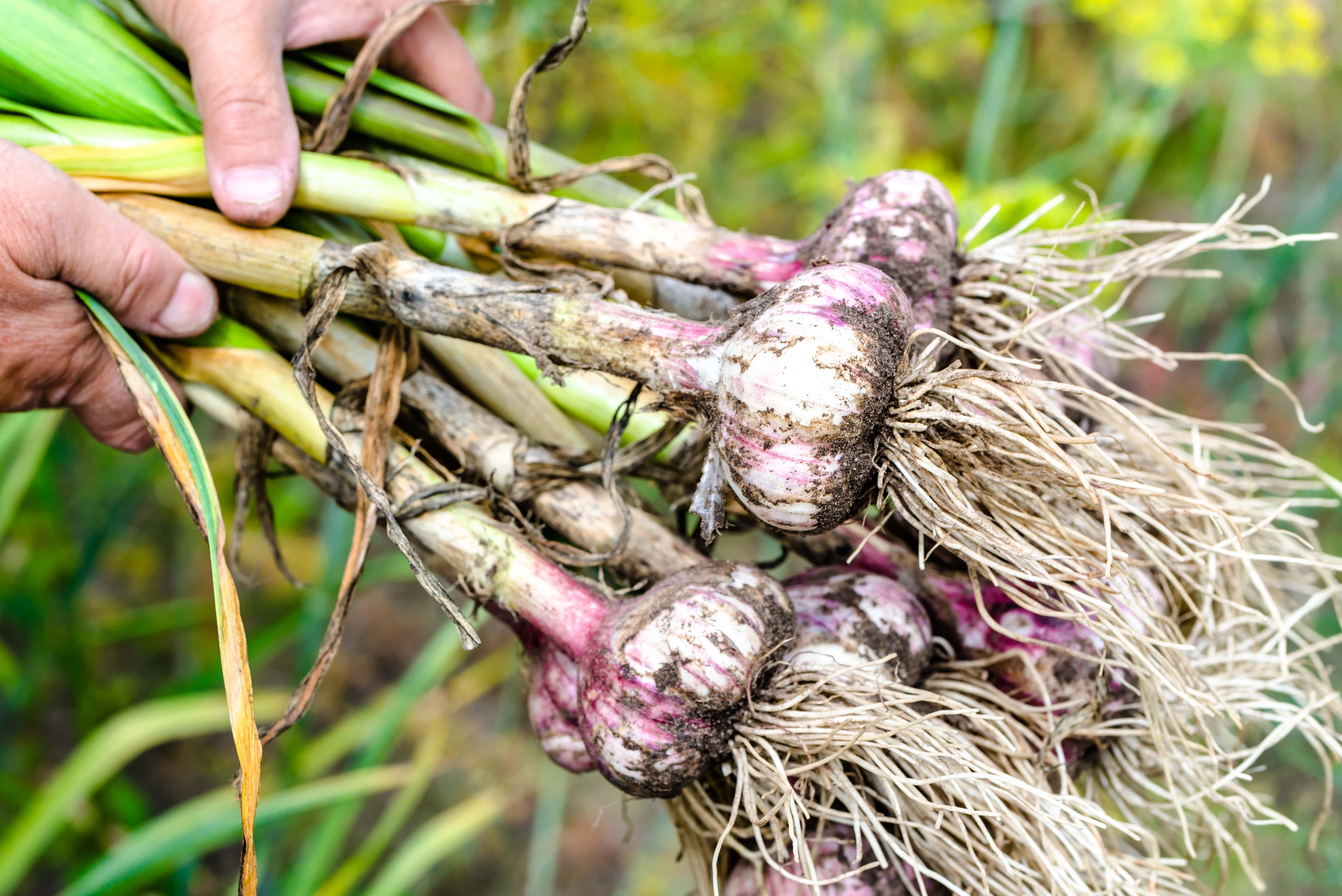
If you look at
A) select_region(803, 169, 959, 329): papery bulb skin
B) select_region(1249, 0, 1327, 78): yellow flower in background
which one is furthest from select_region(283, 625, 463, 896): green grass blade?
select_region(1249, 0, 1327, 78): yellow flower in background

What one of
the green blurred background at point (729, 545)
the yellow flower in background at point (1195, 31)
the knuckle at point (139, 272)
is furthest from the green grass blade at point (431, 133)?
the yellow flower in background at point (1195, 31)

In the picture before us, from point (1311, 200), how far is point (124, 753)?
2675 millimetres

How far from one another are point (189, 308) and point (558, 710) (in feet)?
1.65

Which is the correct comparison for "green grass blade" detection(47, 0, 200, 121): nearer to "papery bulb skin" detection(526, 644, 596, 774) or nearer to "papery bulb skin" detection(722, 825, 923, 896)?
"papery bulb skin" detection(526, 644, 596, 774)

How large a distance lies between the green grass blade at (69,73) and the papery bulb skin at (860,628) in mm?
769

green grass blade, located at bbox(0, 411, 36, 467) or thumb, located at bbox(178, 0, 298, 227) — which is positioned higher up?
thumb, located at bbox(178, 0, 298, 227)

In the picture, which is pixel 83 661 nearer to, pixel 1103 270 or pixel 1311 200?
pixel 1103 270

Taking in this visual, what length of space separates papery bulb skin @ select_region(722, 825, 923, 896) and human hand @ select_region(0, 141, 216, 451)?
721mm

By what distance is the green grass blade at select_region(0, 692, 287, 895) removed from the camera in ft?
3.46

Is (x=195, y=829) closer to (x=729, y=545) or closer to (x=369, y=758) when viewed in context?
(x=369, y=758)

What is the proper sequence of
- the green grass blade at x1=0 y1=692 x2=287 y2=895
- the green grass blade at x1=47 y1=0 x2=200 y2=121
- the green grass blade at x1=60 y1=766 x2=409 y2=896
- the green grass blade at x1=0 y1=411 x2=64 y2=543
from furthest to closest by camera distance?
the green grass blade at x1=0 y1=411 x2=64 y2=543, the green grass blade at x1=0 y1=692 x2=287 y2=895, the green grass blade at x1=60 y1=766 x2=409 y2=896, the green grass blade at x1=47 y1=0 x2=200 y2=121

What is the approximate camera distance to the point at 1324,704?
73cm

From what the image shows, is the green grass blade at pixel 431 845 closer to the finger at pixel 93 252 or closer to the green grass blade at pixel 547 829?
the green grass blade at pixel 547 829

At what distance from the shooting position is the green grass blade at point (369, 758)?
3.90 ft
